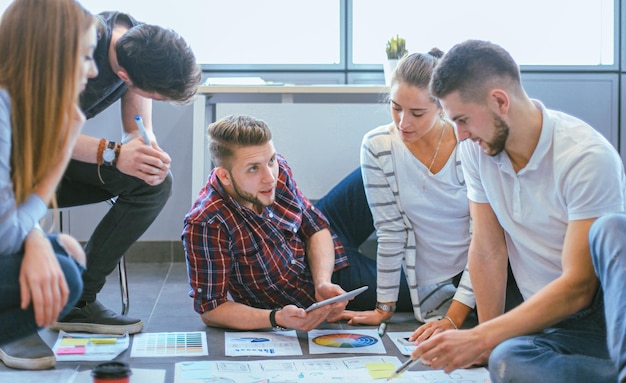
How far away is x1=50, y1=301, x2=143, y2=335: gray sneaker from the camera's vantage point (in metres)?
2.15

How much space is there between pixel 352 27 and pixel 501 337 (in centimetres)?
226

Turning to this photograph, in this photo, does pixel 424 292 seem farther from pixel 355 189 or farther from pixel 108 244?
pixel 108 244

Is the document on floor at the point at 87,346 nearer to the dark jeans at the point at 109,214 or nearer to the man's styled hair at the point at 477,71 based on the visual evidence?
the dark jeans at the point at 109,214

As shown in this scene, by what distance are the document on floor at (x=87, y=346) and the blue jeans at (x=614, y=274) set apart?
1.14 meters

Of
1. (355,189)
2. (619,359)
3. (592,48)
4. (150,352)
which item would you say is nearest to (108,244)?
(150,352)

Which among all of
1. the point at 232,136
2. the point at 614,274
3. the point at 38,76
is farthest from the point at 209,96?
the point at 614,274

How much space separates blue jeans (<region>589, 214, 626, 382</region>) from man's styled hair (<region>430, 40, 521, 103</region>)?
1.21 ft

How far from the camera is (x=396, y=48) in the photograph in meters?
3.15

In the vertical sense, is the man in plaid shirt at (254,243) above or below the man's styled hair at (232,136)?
below

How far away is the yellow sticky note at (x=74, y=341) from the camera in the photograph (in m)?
2.04

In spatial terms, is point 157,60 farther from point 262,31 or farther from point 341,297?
point 262,31

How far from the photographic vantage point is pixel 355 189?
263 cm

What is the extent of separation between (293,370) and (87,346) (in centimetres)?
55

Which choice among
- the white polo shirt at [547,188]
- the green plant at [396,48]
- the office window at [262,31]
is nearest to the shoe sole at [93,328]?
the white polo shirt at [547,188]
